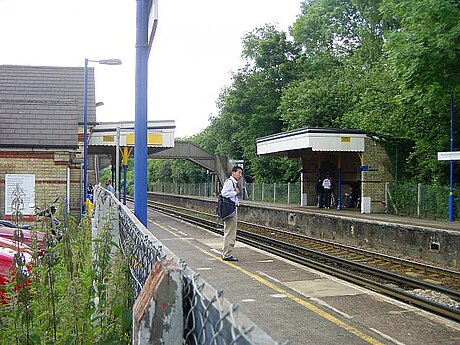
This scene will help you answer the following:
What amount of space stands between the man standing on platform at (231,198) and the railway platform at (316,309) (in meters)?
0.31

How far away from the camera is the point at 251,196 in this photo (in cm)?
4775

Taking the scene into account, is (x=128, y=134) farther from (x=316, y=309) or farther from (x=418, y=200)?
(x=316, y=309)

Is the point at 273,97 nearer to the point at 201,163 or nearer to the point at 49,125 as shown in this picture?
the point at 201,163

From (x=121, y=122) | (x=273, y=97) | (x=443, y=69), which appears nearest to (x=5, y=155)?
(x=121, y=122)

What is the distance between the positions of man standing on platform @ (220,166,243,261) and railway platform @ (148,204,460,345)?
0.31 metres

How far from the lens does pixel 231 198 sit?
11617 mm

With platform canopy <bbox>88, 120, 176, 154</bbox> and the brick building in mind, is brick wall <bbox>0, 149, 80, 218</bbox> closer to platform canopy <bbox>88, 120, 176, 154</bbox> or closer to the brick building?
the brick building

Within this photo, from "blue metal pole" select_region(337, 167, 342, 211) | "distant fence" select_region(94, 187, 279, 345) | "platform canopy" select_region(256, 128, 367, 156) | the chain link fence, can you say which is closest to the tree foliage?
the chain link fence

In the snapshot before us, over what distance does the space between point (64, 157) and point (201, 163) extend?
2738cm

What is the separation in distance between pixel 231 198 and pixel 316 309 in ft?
13.6

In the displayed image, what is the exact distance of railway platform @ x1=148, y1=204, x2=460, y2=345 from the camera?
6605mm

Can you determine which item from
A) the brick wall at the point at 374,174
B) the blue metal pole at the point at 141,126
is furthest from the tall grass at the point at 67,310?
the brick wall at the point at 374,174

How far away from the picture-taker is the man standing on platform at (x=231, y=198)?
1159 cm

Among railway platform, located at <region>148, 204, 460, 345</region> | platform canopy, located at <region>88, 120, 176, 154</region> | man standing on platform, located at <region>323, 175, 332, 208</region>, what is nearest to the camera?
railway platform, located at <region>148, 204, 460, 345</region>
